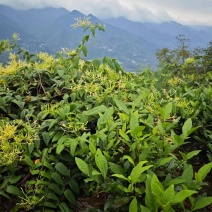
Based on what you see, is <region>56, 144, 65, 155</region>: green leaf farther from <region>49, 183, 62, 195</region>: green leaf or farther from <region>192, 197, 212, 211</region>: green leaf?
<region>192, 197, 212, 211</region>: green leaf

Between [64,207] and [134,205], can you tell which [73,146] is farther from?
[134,205]

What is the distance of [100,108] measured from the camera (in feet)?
5.71

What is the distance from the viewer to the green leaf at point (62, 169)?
1646 millimetres

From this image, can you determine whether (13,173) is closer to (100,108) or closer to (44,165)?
(44,165)

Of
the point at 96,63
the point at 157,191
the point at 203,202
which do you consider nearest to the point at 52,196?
the point at 157,191

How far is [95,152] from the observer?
4.71 ft

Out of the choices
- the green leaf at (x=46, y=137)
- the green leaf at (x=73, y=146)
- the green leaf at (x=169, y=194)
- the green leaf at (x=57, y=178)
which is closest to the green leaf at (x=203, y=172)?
the green leaf at (x=169, y=194)

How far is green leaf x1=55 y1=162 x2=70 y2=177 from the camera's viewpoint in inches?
64.8

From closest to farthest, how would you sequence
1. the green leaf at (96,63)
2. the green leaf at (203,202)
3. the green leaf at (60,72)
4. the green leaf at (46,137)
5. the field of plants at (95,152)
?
the green leaf at (203,202) → the field of plants at (95,152) → the green leaf at (46,137) → the green leaf at (60,72) → the green leaf at (96,63)

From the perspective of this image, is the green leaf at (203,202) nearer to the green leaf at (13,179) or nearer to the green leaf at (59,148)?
the green leaf at (59,148)

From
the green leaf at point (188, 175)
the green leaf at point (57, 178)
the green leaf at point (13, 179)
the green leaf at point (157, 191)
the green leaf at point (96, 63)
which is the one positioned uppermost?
the green leaf at point (96, 63)

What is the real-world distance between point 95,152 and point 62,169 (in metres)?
0.34

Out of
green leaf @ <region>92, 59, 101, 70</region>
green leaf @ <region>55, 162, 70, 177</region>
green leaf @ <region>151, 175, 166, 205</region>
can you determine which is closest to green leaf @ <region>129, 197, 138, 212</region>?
green leaf @ <region>151, 175, 166, 205</region>

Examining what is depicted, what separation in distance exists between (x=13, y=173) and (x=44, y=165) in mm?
→ 263
